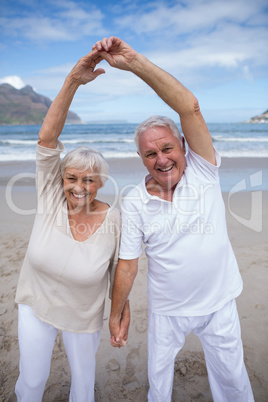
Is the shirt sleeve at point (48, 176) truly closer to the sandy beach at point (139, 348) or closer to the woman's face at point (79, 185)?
the woman's face at point (79, 185)

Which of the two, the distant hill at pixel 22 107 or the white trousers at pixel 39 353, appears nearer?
the white trousers at pixel 39 353

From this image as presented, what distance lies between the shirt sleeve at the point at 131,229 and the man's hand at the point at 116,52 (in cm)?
82

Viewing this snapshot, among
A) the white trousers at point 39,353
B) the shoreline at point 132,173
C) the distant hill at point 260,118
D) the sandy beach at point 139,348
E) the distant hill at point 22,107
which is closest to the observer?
the white trousers at point 39,353

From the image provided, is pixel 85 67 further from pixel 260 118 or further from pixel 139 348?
pixel 260 118

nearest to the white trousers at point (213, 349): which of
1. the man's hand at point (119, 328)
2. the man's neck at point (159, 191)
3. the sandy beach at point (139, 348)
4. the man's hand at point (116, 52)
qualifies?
the man's hand at point (119, 328)

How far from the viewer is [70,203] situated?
2125 mm

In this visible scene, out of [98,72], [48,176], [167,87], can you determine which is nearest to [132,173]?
[98,72]

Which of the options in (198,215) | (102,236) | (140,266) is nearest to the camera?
(198,215)

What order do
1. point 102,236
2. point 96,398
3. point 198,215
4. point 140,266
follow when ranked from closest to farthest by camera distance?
point 198,215 → point 102,236 → point 96,398 → point 140,266

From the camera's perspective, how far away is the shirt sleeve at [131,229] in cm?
191

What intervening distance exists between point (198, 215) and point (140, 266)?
9.19 ft

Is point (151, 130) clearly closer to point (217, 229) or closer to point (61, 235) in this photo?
point (217, 229)

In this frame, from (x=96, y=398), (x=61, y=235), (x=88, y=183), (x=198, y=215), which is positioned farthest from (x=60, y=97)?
(x=96, y=398)

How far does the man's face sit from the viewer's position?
190 centimetres
